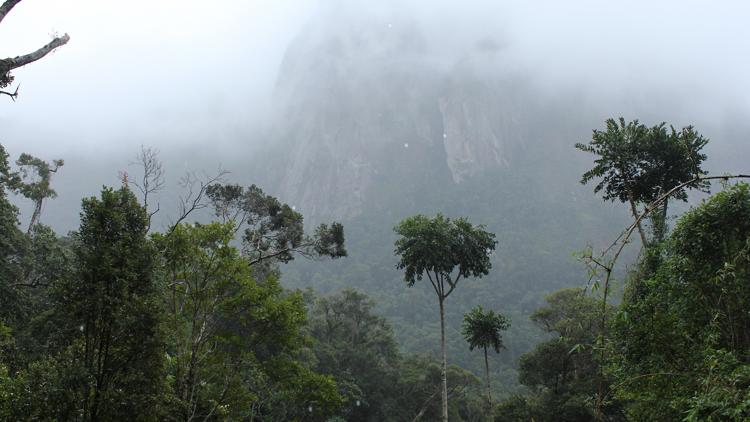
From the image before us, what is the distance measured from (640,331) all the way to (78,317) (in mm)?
13310

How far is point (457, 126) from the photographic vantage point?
184 m

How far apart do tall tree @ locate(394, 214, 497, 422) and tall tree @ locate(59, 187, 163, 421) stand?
16.1 m

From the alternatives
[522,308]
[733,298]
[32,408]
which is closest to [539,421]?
[733,298]

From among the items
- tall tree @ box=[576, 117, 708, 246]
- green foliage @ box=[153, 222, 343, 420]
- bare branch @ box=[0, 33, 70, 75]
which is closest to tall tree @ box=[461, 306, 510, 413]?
tall tree @ box=[576, 117, 708, 246]

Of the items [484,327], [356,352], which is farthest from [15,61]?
[356,352]

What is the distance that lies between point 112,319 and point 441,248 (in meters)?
17.4

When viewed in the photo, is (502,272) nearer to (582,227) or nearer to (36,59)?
(582,227)

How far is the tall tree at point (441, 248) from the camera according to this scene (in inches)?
993

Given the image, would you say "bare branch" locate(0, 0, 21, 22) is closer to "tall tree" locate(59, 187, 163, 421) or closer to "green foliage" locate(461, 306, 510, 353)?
"tall tree" locate(59, 187, 163, 421)

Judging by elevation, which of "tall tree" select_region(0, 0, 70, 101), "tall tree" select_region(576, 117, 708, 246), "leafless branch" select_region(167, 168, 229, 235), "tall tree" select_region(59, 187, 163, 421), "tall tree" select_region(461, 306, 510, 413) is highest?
"tall tree" select_region(576, 117, 708, 246)

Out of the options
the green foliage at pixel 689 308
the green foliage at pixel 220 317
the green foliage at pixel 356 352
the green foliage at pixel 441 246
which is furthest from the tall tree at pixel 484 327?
the green foliage at pixel 689 308

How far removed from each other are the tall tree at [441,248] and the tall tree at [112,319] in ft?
52.8

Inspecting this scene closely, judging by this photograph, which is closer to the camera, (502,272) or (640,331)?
(640,331)

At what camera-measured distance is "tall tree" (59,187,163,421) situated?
10148 millimetres
